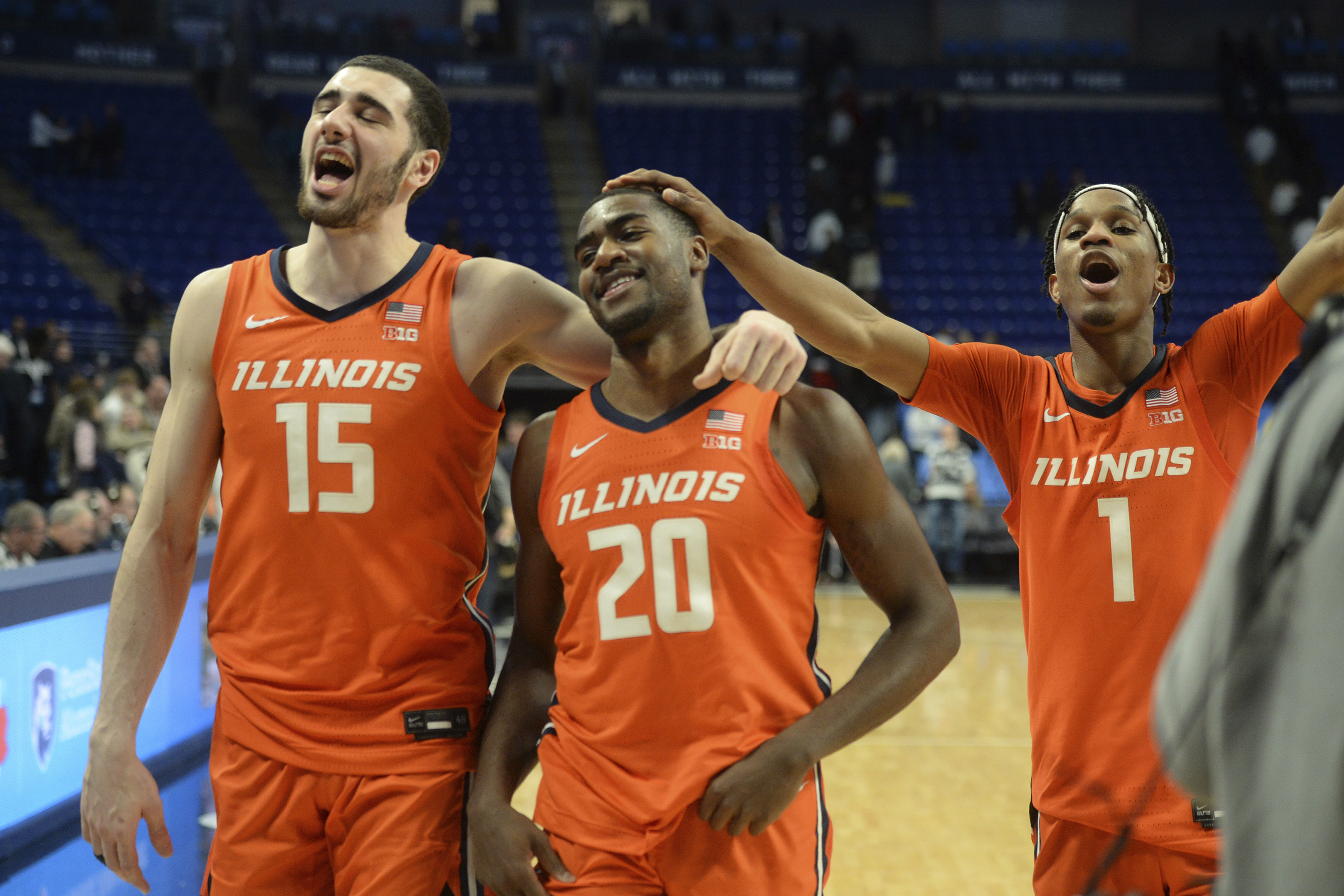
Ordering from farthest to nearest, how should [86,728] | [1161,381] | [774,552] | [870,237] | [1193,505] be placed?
[870,237]
[86,728]
[1161,381]
[1193,505]
[774,552]

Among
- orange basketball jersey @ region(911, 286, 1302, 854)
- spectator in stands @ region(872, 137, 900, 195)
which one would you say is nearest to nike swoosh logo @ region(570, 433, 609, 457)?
orange basketball jersey @ region(911, 286, 1302, 854)

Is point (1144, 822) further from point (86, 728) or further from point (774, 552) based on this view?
point (86, 728)

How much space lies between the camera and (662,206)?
2018 millimetres

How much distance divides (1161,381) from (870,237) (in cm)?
1349

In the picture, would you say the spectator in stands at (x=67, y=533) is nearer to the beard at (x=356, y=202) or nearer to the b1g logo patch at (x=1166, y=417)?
the beard at (x=356, y=202)

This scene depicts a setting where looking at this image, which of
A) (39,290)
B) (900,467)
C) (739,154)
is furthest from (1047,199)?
(39,290)

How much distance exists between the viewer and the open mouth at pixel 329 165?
210 cm

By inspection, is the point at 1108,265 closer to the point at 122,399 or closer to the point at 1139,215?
the point at 1139,215

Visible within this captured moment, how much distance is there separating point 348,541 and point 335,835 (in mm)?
494

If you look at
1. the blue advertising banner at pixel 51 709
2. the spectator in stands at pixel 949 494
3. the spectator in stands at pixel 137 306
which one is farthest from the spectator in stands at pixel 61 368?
the spectator in stands at pixel 949 494

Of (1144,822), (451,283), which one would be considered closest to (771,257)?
(451,283)

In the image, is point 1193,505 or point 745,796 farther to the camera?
point 1193,505

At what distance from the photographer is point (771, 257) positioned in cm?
227

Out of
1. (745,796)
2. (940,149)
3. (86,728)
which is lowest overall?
(86,728)
